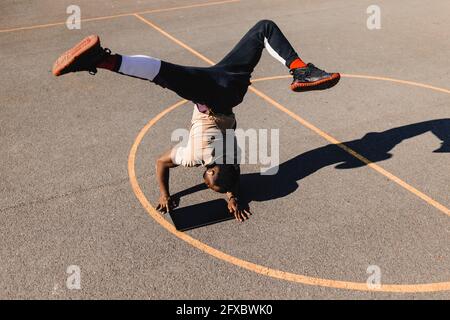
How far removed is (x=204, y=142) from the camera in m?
6.80

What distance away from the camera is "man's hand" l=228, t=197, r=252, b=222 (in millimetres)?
7103

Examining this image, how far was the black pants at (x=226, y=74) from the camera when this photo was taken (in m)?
5.97

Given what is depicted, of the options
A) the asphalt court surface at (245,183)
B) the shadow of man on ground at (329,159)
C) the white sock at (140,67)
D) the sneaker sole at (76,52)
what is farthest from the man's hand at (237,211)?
the sneaker sole at (76,52)

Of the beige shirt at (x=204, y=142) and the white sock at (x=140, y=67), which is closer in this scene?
the white sock at (x=140, y=67)

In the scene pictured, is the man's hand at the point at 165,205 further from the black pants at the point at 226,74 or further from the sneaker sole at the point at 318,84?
the sneaker sole at the point at 318,84

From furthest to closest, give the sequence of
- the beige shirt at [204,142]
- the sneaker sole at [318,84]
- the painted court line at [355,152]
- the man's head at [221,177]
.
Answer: the painted court line at [355,152] → the man's head at [221,177] → the beige shirt at [204,142] → the sneaker sole at [318,84]

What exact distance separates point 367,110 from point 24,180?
7457mm

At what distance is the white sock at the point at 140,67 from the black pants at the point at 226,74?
92 millimetres

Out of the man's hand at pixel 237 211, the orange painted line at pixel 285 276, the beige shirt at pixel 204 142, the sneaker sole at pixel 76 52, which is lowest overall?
the orange painted line at pixel 285 276

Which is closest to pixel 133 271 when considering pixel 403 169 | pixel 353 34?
pixel 403 169

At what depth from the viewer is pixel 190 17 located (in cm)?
1792

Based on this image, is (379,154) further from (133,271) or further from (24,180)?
(24,180)

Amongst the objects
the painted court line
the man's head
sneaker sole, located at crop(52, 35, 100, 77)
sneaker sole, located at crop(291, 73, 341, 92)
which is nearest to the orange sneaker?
sneaker sole, located at crop(291, 73, 341, 92)

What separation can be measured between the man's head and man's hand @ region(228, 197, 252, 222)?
24cm
